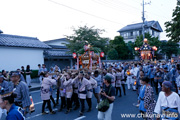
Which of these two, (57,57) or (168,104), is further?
(57,57)

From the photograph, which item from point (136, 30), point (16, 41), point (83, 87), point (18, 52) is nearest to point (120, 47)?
point (136, 30)

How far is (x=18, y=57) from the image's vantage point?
611 inches

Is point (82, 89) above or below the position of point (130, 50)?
below

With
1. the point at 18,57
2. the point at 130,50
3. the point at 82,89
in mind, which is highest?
the point at 130,50

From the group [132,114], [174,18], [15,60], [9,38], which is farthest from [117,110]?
[174,18]

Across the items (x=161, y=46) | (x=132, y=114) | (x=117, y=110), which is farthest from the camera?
(x=161, y=46)

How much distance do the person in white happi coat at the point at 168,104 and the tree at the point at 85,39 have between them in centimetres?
1571

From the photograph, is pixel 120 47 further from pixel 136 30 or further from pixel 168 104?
pixel 168 104

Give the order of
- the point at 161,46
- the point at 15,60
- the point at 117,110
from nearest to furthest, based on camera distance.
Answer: the point at 117,110
the point at 15,60
the point at 161,46

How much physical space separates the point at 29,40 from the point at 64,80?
42.3 feet

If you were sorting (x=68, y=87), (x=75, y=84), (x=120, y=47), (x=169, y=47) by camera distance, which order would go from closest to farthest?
(x=68, y=87) < (x=75, y=84) < (x=120, y=47) < (x=169, y=47)

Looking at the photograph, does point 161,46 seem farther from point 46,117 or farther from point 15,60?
point 46,117

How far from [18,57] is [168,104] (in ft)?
49.6

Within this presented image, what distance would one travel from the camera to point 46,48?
17.9 metres
